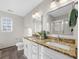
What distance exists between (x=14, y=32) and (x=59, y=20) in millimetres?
4109

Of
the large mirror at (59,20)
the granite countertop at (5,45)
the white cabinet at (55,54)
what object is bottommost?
the granite countertop at (5,45)

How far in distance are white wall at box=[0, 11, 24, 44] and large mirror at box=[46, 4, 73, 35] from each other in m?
3.41

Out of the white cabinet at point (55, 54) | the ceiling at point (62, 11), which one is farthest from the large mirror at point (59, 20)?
the white cabinet at point (55, 54)

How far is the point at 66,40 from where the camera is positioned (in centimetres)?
236

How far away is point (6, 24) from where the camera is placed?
5848 mm

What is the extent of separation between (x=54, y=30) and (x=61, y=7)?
76 cm

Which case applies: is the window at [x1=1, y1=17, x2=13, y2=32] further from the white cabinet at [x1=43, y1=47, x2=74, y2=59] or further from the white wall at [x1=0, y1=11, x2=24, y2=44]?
the white cabinet at [x1=43, y1=47, x2=74, y2=59]

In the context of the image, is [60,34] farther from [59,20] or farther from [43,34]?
[43,34]

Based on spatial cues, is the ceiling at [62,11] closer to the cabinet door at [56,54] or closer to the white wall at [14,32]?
the cabinet door at [56,54]

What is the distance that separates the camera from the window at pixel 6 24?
5.68m

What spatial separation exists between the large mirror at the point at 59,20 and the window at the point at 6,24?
11.1 ft

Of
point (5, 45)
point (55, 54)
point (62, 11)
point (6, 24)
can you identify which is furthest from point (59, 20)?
point (5, 45)

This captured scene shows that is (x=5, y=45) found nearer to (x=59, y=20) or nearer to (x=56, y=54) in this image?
(x=59, y=20)

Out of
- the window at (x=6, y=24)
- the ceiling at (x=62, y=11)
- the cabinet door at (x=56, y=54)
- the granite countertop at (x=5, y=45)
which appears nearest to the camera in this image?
the cabinet door at (x=56, y=54)
